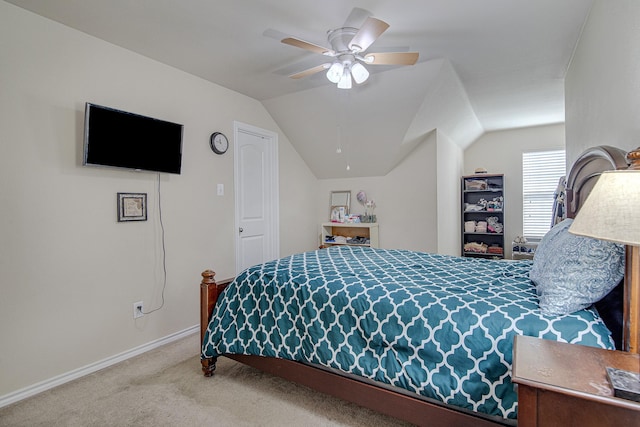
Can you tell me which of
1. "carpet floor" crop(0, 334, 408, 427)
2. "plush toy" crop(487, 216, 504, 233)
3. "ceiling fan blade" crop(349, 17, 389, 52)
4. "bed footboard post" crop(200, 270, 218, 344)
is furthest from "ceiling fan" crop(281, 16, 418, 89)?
"plush toy" crop(487, 216, 504, 233)

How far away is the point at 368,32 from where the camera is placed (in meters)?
1.94

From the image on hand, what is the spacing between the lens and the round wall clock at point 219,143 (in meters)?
3.30

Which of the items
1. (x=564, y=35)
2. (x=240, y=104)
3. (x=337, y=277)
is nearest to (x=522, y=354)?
(x=337, y=277)

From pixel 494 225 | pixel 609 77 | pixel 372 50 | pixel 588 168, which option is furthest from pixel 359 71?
pixel 494 225

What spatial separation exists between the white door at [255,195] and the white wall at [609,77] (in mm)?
3047

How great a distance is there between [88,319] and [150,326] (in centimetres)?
51

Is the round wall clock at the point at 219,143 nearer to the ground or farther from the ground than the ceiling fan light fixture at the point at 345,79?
nearer to the ground

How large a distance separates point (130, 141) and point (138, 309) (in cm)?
137

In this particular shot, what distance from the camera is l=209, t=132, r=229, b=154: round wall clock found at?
330cm

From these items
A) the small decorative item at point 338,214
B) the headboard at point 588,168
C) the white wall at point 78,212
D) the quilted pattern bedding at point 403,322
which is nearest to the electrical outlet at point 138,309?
the white wall at point 78,212

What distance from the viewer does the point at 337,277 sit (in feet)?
6.50

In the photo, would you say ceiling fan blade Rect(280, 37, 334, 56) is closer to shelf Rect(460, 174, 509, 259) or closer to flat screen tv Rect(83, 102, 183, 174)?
flat screen tv Rect(83, 102, 183, 174)

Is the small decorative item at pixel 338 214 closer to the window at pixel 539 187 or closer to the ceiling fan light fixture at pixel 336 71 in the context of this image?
the ceiling fan light fixture at pixel 336 71

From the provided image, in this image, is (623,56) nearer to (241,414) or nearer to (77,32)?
(241,414)
